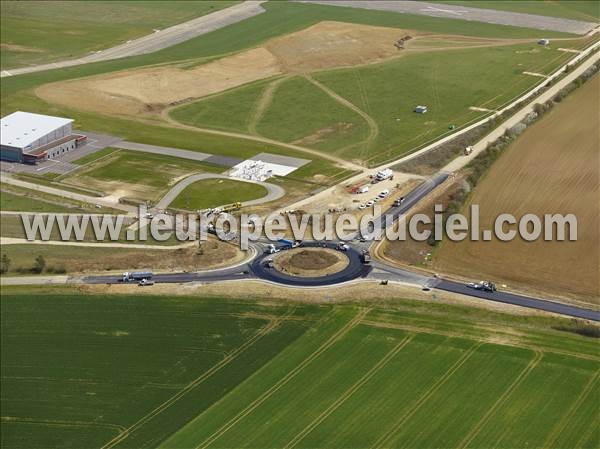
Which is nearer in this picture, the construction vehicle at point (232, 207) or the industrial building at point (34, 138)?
the construction vehicle at point (232, 207)

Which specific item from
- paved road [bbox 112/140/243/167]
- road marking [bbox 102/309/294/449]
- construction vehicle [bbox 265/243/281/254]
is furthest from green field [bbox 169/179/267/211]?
road marking [bbox 102/309/294/449]

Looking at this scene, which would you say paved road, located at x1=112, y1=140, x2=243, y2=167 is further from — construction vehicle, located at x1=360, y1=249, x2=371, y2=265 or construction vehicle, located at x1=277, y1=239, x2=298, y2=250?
construction vehicle, located at x1=360, y1=249, x2=371, y2=265

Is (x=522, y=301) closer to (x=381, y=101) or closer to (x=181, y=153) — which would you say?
(x=181, y=153)

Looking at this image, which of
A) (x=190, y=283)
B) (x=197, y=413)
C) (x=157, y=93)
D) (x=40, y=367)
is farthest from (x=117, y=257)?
(x=157, y=93)

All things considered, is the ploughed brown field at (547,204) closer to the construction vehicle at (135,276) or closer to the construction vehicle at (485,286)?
the construction vehicle at (485,286)

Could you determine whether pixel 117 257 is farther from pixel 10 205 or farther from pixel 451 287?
pixel 451 287

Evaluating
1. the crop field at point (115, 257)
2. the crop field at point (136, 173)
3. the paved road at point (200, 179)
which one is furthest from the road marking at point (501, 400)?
the crop field at point (136, 173)
